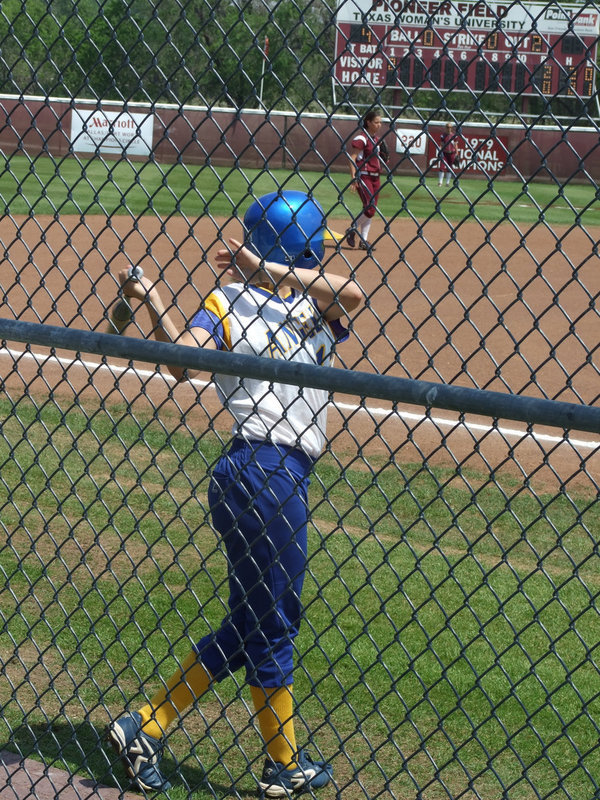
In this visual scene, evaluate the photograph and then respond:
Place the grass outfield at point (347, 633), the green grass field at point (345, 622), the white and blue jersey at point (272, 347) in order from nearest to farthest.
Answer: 1. the green grass field at point (345, 622)
2. the grass outfield at point (347, 633)
3. the white and blue jersey at point (272, 347)

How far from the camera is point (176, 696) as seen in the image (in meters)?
3.72

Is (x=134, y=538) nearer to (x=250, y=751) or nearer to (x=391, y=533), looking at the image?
(x=391, y=533)

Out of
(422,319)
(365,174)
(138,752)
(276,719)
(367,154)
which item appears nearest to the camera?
(367,154)

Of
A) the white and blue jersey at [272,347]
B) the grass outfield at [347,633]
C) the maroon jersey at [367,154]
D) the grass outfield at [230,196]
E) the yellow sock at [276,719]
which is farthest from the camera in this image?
the grass outfield at [230,196]

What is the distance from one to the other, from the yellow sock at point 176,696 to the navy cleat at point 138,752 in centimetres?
4

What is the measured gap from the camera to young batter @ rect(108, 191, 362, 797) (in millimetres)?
3324

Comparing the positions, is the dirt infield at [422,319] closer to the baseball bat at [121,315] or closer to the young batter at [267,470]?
the baseball bat at [121,315]

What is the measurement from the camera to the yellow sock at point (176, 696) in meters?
3.64

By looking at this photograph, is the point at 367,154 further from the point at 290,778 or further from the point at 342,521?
the point at 290,778

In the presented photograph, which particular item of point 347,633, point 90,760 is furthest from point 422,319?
point 90,760

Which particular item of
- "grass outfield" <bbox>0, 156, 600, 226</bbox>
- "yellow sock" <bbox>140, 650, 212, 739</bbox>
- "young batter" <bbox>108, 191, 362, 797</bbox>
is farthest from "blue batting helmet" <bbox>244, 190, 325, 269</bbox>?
"grass outfield" <bbox>0, 156, 600, 226</bbox>

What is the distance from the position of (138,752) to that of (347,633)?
1.59 meters

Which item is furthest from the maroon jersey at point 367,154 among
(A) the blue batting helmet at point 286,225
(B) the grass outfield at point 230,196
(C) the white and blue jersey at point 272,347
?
(B) the grass outfield at point 230,196

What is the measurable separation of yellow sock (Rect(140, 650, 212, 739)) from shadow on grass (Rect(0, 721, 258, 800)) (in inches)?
6.0
